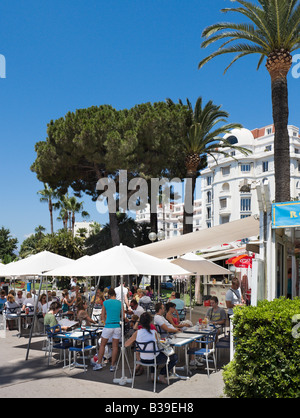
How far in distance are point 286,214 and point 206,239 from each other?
13.8 feet

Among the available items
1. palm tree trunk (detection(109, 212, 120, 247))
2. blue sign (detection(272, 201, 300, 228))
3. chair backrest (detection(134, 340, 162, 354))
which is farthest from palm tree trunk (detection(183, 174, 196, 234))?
chair backrest (detection(134, 340, 162, 354))

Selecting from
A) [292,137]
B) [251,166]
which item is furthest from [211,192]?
[292,137]

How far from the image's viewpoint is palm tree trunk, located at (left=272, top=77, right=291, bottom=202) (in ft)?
42.3

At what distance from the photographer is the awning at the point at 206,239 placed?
11.0 meters

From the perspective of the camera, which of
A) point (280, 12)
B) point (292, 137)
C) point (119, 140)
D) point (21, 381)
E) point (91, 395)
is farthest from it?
point (292, 137)

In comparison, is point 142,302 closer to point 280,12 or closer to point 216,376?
point 216,376

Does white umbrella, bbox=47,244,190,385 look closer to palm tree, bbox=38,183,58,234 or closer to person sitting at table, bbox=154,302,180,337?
person sitting at table, bbox=154,302,180,337

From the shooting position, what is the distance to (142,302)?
13766 millimetres

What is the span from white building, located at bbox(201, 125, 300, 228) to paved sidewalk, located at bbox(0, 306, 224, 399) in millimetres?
55107

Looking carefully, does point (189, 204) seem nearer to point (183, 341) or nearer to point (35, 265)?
point (35, 265)

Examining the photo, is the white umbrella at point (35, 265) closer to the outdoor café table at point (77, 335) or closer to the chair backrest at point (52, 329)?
the chair backrest at point (52, 329)

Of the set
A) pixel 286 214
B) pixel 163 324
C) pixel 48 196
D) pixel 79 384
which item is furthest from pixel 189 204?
pixel 48 196
